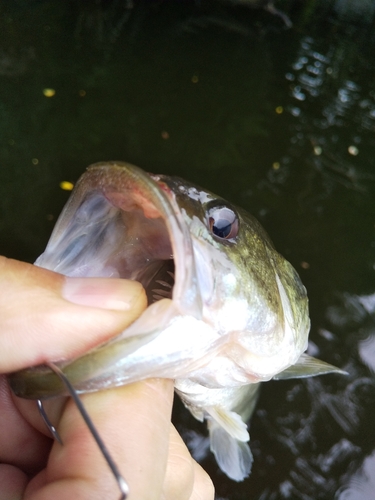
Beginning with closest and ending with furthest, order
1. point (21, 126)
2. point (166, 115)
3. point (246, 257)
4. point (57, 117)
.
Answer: point (246, 257)
point (21, 126)
point (57, 117)
point (166, 115)

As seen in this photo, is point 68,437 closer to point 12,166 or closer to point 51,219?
point 51,219

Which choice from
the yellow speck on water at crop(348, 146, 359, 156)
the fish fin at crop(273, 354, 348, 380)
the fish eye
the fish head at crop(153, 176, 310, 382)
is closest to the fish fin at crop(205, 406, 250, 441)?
the fish fin at crop(273, 354, 348, 380)

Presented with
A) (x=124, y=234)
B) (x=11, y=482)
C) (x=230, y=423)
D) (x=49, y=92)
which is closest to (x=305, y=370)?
(x=230, y=423)

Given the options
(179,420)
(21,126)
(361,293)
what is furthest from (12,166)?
(361,293)

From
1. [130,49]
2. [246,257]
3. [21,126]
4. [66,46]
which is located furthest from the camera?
[130,49]

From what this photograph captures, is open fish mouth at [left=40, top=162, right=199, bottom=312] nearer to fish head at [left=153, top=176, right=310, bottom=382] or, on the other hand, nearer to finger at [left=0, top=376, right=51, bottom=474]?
fish head at [left=153, top=176, right=310, bottom=382]

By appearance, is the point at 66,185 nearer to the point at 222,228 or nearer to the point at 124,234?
the point at 124,234

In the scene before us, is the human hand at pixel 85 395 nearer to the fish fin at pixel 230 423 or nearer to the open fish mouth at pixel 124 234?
the open fish mouth at pixel 124 234
